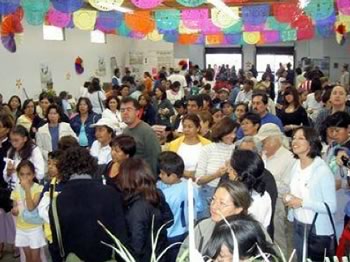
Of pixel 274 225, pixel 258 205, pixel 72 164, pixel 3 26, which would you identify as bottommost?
pixel 274 225

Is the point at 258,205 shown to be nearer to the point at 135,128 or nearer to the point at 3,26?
the point at 135,128

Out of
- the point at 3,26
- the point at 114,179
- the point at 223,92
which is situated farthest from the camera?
the point at 223,92

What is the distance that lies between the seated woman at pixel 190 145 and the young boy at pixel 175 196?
2.26 ft

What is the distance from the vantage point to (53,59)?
11.4m

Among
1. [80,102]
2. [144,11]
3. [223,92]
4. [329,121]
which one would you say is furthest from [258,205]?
[144,11]

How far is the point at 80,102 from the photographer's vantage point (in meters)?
5.78

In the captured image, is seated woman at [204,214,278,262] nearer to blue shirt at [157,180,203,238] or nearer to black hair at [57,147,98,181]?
black hair at [57,147,98,181]

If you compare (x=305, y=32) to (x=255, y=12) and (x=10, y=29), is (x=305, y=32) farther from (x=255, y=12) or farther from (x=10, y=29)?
(x=10, y=29)

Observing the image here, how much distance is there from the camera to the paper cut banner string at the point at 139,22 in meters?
9.59

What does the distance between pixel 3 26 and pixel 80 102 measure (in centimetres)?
289

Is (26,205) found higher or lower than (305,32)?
lower

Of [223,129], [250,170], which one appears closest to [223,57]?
[223,129]

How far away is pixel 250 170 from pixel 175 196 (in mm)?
786

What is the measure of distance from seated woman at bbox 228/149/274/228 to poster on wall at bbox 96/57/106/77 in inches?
446
